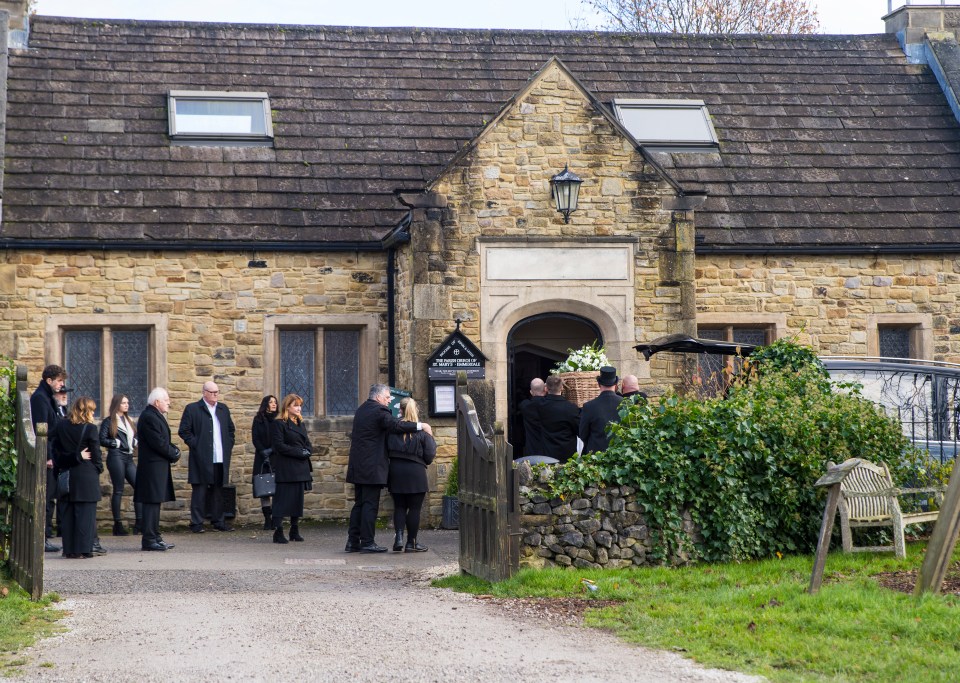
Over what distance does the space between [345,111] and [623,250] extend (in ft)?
15.7

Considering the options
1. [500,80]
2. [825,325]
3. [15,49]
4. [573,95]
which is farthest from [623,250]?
[15,49]

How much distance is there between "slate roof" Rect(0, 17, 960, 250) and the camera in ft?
52.4

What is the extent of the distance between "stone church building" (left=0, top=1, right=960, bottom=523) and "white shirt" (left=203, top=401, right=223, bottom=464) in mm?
917

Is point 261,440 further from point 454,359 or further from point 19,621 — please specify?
point 19,621

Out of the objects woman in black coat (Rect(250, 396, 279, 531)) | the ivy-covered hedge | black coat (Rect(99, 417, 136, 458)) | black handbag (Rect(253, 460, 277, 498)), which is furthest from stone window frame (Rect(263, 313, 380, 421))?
the ivy-covered hedge

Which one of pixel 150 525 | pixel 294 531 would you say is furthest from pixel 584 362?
pixel 150 525

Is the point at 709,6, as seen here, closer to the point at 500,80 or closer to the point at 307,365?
the point at 500,80

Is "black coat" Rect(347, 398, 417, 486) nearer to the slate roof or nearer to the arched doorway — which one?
the arched doorway

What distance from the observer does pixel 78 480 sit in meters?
11.4

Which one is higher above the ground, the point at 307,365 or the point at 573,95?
the point at 573,95

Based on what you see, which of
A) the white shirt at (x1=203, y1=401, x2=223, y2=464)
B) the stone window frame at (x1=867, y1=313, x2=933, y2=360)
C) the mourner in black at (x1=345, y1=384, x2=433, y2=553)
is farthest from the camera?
the stone window frame at (x1=867, y1=313, x2=933, y2=360)

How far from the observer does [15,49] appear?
691 inches

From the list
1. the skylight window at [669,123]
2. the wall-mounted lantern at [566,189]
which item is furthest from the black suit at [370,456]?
the skylight window at [669,123]

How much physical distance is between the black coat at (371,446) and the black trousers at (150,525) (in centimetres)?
206
